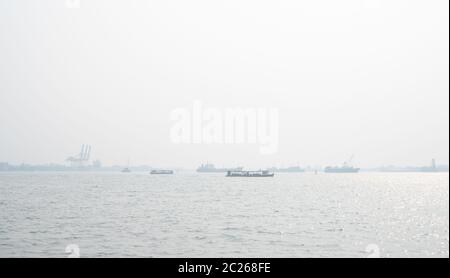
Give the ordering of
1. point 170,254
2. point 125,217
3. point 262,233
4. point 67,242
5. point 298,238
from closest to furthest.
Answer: point 170,254
point 67,242
point 298,238
point 262,233
point 125,217

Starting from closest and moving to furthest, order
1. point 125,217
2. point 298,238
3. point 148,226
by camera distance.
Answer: point 298,238
point 148,226
point 125,217

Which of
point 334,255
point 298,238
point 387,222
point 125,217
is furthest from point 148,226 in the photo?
point 387,222

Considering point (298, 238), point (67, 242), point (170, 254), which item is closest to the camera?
point (170, 254)

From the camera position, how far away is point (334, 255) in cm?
3366
